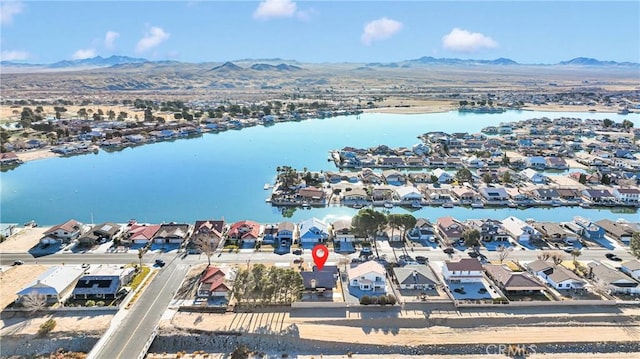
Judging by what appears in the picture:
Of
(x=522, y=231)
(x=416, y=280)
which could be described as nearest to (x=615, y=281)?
(x=522, y=231)

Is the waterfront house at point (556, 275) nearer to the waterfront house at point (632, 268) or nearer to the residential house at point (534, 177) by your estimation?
the waterfront house at point (632, 268)

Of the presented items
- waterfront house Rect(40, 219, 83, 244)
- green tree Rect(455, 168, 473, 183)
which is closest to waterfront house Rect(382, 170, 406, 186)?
green tree Rect(455, 168, 473, 183)

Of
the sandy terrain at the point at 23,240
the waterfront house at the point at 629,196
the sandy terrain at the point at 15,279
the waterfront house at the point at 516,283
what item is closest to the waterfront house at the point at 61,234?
the sandy terrain at the point at 23,240

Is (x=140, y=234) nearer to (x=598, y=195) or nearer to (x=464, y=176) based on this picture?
(x=464, y=176)

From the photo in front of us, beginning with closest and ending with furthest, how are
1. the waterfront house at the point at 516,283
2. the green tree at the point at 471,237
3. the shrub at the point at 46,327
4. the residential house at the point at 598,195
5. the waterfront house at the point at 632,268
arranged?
1. the shrub at the point at 46,327
2. the waterfront house at the point at 516,283
3. the waterfront house at the point at 632,268
4. the green tree at the point at 471,237
5. the residential house at the point at 598,195
